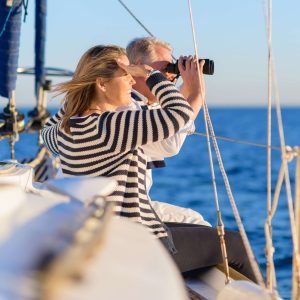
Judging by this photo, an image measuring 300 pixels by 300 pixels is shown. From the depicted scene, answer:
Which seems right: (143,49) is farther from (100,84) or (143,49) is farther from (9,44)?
(9,44)

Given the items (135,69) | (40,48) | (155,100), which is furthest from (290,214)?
(40,48)

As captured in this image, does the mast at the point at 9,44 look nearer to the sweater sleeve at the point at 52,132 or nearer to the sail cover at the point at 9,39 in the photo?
the sail cover at the point at 9,39

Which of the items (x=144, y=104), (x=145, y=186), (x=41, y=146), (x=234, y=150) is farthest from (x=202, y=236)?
(x=234, y=150)

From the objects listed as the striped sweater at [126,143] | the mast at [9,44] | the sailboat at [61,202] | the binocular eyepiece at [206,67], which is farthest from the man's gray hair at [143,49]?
the mast at [9,44]

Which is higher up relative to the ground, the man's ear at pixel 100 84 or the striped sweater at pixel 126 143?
the man's ear at pixel 100 84

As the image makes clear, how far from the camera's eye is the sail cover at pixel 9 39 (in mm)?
3236

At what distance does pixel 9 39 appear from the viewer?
3.28m

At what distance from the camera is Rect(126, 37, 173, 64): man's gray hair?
2.15m

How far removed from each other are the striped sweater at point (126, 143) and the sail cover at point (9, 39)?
1510 mm

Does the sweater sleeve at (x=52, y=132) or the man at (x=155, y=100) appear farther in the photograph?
the sweater sleeve at (x=52, y=132)

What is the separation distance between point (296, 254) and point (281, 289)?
3615 millimetres

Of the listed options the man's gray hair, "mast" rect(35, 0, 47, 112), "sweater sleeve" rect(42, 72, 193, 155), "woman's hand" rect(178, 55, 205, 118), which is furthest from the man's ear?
"mast" rect(35, 0, 47, 112)

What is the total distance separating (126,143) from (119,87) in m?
0.18

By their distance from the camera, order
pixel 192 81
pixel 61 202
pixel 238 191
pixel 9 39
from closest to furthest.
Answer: pixel 61 202 < pixel 192 81 < pixel 9 39 < pixel 238 191
